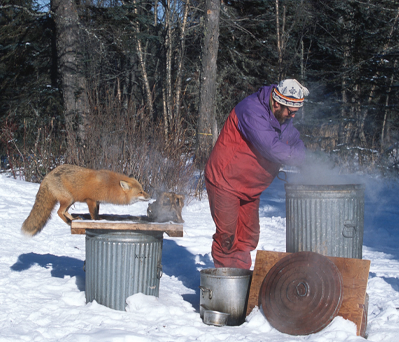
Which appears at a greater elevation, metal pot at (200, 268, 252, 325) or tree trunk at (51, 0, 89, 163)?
tree trunk at (51, 0, 89, 163)

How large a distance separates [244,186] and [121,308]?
165 cm

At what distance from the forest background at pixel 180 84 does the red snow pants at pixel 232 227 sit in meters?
4.82

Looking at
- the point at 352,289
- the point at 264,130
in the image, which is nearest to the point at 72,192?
the point at 264,130

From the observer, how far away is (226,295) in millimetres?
3553

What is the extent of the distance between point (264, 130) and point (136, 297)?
1953 mm

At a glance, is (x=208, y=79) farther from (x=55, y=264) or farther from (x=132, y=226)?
(x=132, y=226)

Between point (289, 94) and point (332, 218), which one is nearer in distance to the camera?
point (289, 94)

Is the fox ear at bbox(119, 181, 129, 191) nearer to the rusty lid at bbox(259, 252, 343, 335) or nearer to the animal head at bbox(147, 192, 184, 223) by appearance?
the animal head at bbox(147, 192, 184, 223)

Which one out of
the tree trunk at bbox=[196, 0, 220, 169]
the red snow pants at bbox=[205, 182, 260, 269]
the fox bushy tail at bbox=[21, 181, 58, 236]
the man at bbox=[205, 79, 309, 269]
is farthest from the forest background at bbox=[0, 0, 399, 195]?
the man at bbox=[205, 79, 309, 269]

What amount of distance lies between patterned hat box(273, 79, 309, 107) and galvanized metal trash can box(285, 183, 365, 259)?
811 mm

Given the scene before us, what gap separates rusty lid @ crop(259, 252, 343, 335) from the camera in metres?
3.12

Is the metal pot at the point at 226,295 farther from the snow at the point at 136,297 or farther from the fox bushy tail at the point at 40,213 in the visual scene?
the fox bushy tail at the point at 40,213

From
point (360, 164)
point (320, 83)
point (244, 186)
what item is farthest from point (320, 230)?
point (320, 83)

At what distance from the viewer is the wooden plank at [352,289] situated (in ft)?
10.3
